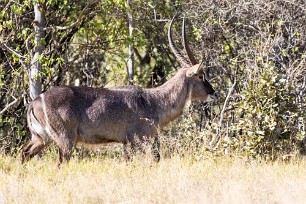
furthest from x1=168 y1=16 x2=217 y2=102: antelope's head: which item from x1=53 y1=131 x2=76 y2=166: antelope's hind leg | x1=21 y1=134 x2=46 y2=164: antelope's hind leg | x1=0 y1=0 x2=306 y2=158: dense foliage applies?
x1=21 y1=134 x2=46 y2=164: antelope's hind leg

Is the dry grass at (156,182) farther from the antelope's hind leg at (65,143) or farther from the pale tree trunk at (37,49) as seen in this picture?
the pale tree trunk at (37,49)

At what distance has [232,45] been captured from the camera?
975 cm

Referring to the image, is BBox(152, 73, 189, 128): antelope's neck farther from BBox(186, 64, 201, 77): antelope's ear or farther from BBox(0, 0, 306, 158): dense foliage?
BBox(0, 0, 306, 158): dense foliage

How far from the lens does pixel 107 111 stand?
319 inches

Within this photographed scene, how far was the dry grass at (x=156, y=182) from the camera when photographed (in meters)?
5.58

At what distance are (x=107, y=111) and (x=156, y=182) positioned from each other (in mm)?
2116

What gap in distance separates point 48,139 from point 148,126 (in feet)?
3.81

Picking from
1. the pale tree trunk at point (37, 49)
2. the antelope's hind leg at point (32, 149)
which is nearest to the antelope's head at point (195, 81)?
the pale tree trunk at point (37, 49)

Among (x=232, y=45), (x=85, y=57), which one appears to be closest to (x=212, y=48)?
(x=232, y=45)

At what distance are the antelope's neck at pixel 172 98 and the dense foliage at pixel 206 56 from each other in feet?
0.71

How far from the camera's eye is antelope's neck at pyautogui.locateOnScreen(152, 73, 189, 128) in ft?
28.1

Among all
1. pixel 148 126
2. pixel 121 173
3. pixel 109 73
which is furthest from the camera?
pixel 109 73

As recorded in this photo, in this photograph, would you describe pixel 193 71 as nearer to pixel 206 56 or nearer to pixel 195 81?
pixel 195 81

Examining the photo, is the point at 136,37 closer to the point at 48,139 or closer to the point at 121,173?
the point at 48,139
